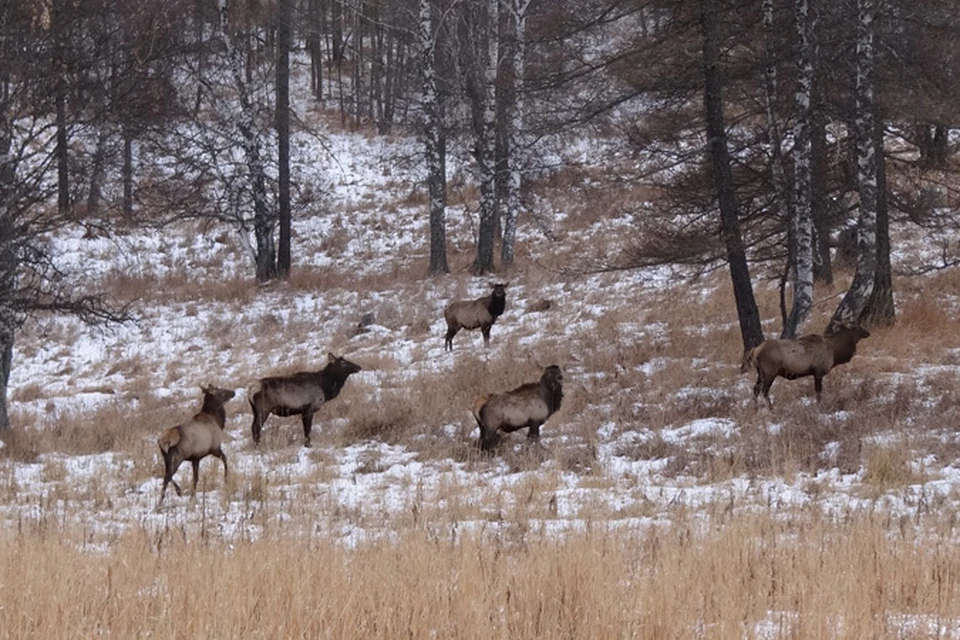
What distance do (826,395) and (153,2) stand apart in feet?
46.3

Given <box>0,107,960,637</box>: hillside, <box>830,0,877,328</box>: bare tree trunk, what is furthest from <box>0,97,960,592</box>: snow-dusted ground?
<box>830,0,877,328</box>: bare tree trunk

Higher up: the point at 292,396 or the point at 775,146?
the point at 775,146

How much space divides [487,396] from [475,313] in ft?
30.3

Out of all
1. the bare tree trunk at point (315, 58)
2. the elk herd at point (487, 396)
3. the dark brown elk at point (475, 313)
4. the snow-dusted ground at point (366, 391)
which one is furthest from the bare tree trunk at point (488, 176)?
the bare tree trunk at point (315, 58)

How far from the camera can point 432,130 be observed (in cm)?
2920

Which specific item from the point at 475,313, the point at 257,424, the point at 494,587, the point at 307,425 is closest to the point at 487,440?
the point at 307,425

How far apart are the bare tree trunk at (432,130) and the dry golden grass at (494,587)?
2250 cm

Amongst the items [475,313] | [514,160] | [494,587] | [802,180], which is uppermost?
[514,160]

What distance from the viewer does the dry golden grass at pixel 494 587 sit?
5.14m

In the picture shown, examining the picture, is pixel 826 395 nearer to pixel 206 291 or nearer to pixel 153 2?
pixel 153 2

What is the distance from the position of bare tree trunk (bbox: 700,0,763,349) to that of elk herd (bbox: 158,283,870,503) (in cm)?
84

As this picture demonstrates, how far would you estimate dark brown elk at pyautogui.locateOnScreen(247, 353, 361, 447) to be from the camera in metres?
Answer: 13.5

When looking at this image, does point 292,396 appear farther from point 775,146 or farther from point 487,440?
point 775,146

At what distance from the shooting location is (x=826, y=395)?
1391 cm
